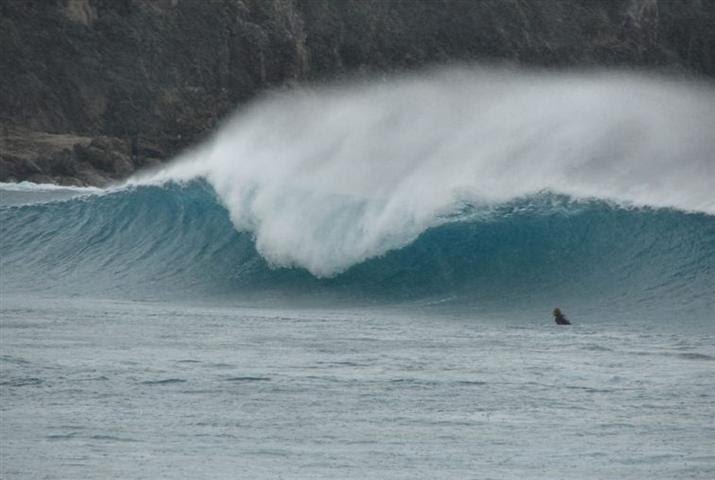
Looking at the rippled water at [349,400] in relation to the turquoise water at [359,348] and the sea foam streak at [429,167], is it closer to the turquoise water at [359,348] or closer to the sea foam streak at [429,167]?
the turquoise water at [359,348]

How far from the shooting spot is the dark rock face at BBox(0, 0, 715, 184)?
1935 inches

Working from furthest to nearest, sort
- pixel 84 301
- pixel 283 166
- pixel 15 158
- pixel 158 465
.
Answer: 1. pixel 15 158
2. pixel 283 166
3. pixel 84 301
4. pixel 158 465

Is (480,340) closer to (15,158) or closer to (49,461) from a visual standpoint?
(49,461)

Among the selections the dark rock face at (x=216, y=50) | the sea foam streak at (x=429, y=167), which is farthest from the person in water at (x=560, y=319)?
the dark rock face at (x=216, y=50)

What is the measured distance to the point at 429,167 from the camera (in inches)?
993

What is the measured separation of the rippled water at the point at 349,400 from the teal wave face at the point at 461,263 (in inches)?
106

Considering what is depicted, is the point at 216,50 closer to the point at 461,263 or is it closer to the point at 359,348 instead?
the point at 461,263

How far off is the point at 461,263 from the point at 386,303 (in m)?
1.49

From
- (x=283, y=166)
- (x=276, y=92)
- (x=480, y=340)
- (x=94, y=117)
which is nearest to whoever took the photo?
(x=480, y=340)

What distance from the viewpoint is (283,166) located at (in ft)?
85.2

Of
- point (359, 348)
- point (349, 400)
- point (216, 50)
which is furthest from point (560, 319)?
point (216, 50)

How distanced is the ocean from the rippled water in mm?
33

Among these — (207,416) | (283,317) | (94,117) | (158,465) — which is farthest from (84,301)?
(94,117)

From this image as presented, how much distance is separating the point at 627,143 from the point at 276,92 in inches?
1114
